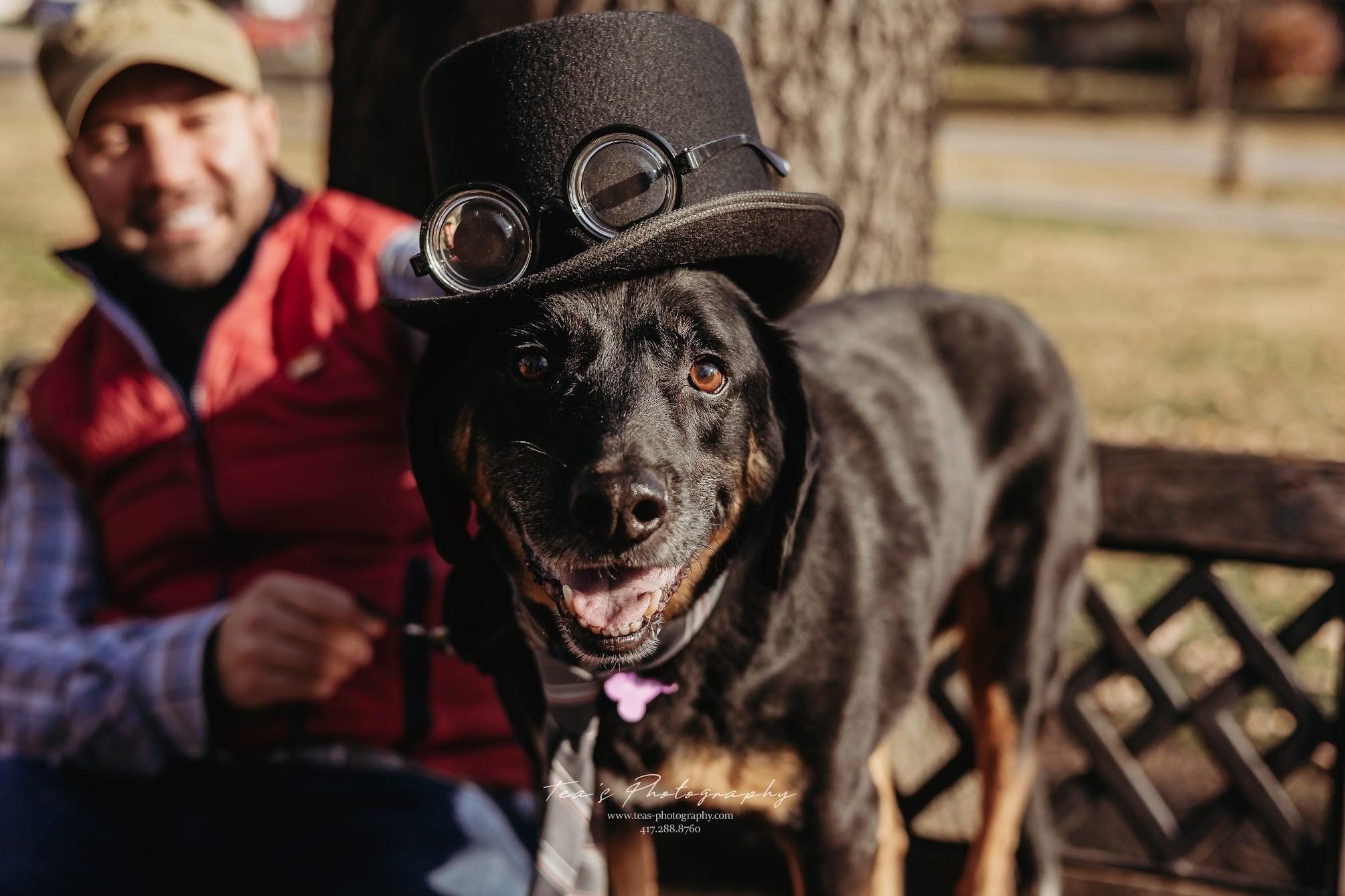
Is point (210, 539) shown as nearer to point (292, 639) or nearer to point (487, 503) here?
point (292, 639)

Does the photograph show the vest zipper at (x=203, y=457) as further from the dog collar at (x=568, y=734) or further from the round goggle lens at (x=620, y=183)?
the round goggle lens at (x=620, y=183)

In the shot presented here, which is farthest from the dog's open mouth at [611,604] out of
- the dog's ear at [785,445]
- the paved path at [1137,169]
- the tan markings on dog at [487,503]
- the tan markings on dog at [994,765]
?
the paved path at [1137,169]

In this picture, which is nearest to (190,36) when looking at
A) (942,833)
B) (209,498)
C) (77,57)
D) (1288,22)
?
(77,57)

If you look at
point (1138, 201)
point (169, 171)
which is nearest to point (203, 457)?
point (169, 171)

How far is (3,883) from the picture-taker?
8.30ft

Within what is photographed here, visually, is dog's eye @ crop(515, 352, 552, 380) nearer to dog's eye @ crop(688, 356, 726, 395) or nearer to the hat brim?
the hat brim

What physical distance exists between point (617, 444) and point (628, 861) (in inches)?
47.1

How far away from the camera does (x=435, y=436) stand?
7.70 ft

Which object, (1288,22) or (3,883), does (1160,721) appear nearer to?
(3,883)

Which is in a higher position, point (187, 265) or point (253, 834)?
point (187, 265)

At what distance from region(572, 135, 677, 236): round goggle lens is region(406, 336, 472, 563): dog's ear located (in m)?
0.45

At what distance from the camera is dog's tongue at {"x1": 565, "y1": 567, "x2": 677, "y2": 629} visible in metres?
2.15

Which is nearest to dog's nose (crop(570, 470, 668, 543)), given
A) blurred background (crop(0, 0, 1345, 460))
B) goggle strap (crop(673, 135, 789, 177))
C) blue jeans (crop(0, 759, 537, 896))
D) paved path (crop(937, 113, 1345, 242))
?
goggle strap (crop(673, 135, 789, 177))

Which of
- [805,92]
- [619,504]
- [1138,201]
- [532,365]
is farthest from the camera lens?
[1138,201]
